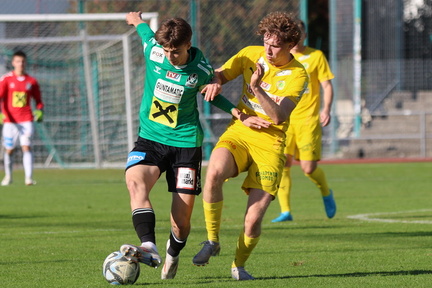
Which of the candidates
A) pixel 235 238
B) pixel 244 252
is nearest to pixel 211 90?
pixel 244 252

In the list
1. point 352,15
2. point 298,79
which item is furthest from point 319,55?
point 352,15

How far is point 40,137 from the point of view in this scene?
2300cm

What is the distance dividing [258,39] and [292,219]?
49.1ft

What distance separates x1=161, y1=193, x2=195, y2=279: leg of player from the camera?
6445 mm

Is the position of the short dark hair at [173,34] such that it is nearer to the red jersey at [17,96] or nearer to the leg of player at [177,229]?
the leg of player at [177,229]

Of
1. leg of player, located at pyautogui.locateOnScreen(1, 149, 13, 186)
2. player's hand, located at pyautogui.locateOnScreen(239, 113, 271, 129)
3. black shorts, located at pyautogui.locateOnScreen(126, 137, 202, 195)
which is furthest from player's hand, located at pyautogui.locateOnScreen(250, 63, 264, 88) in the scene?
leg of player, located at pyautogui.locateOnScreen(1, 149, 13, 186)

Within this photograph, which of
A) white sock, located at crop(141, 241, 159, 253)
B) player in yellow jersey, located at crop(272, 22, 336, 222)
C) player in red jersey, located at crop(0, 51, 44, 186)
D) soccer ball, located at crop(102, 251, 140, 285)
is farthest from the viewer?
player in red jersey, located at crop(0, 51, 44, 186)

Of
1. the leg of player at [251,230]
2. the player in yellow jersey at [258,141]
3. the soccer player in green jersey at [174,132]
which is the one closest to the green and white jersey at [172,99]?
the soccer player in green jersey at [174,132]

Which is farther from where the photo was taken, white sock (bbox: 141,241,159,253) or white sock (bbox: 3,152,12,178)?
white sock (bbox: 3,152,12,178)

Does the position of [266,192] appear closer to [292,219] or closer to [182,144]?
[182,144]

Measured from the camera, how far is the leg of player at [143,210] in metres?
5.78

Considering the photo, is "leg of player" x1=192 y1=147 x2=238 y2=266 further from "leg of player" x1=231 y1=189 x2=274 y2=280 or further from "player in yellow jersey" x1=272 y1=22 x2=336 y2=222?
"player in yellow jersey" x1=272 y1=22 x2=336 y2=222

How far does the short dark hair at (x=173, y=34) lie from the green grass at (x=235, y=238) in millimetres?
1626

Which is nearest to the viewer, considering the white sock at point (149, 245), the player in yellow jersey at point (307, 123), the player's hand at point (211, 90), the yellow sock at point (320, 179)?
the white sock at point (149, 245)
